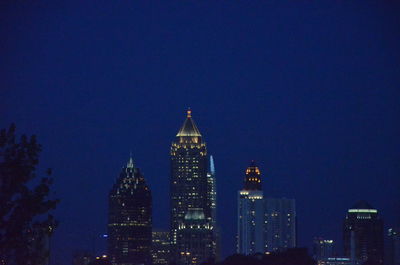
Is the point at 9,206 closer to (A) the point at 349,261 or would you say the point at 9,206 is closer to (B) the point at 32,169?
(B) the point at 32,169

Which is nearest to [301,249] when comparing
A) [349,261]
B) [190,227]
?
[349,261]

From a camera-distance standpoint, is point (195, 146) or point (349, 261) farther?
point (195, 146)

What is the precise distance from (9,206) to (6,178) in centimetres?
60

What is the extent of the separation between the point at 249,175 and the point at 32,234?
574 ft

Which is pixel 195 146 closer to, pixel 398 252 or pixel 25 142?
pixel 398 252

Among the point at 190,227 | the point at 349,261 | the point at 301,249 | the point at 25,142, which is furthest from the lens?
the point at 190,227

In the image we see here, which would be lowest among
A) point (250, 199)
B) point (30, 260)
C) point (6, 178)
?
point (30, 260)

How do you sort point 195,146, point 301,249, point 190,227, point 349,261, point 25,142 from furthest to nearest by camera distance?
point 195,146 → point 190,227 → point 349,261 → point 301,249 → point 25,142

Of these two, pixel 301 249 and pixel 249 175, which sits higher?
pixel 249 175

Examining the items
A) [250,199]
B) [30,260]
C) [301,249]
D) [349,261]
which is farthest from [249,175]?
[30,260]

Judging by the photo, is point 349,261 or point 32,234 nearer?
point 32,234

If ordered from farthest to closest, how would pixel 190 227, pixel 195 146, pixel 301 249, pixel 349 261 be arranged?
1. pixel 195 146
2. pixel 190 227
3. pixel 349 261
4. pixel 301 249

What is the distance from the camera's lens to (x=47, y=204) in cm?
2242

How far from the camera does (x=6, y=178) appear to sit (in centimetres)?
2250
